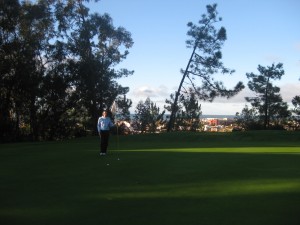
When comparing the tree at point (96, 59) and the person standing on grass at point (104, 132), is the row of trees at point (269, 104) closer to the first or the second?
the tree at point (96, 59)

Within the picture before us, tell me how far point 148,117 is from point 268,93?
1332cm

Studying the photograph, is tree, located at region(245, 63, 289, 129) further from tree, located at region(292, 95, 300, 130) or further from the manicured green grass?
the manicured green grass

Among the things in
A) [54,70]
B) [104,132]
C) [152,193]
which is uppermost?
[54,70]

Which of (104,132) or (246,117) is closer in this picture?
(104,132)

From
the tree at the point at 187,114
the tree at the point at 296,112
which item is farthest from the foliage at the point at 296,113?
the tree at the point at 187,114

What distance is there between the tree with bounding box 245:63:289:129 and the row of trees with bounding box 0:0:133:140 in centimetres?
1474

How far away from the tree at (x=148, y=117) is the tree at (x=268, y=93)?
34.9 feet

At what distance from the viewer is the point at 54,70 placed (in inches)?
1400

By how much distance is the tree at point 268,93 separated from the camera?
4347 cm

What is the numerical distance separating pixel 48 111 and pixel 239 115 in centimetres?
2213

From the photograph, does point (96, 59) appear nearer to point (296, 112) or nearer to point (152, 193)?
point (296, 112)

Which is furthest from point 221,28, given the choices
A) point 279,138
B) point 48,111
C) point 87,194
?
point 87,194

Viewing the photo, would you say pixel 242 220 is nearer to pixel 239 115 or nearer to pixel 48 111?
pixel 48 111

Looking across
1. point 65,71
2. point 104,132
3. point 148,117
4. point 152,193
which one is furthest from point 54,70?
point 152,193
